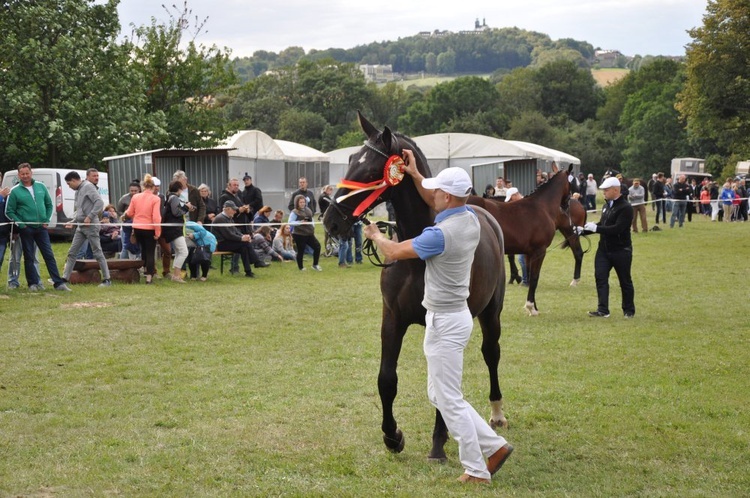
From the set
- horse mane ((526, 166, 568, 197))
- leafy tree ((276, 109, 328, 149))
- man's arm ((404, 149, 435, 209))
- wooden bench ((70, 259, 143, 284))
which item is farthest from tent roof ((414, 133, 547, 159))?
leafy tree ((276, 109, 328, 149))

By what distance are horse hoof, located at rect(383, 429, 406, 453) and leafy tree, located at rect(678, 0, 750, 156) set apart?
26817mm

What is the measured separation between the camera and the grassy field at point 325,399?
5.76 m

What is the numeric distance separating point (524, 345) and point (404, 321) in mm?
4987

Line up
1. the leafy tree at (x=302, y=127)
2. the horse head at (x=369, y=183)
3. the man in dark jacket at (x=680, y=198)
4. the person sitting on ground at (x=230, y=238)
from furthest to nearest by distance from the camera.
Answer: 1. the leafy tree at (x=302, y=127)
2. the man in dark jacket at (x=680, y=198)
3. the person sitting on ground at (x=230, y=238)
4. the horse head at (x=369, y=183)

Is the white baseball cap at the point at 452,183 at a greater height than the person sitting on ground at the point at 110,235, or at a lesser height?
greater

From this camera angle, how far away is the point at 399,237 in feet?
20.7

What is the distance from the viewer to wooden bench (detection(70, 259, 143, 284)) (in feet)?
53.7

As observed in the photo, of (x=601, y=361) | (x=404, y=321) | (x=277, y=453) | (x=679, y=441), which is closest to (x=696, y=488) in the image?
(x=679, y=441)

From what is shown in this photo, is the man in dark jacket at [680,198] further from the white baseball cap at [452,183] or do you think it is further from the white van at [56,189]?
the white baseball cap at [452,183]

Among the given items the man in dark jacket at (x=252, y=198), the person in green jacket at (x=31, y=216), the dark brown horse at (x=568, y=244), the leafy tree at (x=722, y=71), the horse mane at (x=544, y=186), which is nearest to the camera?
the horse mane at (x=544, y=186)

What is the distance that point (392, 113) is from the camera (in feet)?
332

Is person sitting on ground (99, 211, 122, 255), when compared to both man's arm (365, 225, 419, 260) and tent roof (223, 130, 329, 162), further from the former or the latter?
man's arm (365, 225, 419, 260)

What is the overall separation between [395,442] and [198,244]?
472 inches

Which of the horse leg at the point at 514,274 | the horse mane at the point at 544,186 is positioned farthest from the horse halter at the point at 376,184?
the horse leg at the point at 514,274
